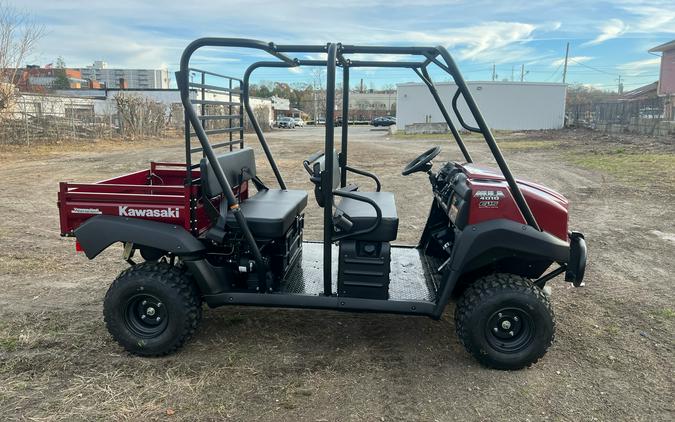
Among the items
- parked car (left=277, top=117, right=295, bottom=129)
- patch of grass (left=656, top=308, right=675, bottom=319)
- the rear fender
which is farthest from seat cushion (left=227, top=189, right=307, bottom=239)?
parked car (left=277, top=117, right=295, bottom=129)

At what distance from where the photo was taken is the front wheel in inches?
122

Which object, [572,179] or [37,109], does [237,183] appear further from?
[37,109]

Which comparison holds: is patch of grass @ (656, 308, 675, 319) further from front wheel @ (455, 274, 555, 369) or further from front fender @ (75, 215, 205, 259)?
front fender @ (75, 215, 205, 259)

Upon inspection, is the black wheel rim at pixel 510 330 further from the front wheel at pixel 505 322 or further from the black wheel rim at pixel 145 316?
the black wheel rim at pixel 145 316

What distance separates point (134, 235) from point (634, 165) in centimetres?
1326

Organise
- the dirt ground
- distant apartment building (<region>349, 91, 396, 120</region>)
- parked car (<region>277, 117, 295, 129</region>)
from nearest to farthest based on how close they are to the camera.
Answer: the dirt ground < parked car (<region>277, 117, 295, 129</region>) < distant apartment building (<region>349, 91, 396, 120</region>)

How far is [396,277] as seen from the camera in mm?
3693

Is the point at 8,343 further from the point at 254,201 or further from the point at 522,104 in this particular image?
the point at 522,104

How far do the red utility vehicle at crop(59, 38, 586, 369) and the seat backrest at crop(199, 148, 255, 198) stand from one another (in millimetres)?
16

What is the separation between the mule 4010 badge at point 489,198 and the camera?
3092mm

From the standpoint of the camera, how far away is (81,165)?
14.4 metres

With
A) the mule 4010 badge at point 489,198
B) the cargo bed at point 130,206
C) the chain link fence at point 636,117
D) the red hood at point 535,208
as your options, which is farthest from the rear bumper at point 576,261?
the chain link fence at point 636,117

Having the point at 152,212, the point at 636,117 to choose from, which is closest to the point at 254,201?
the point at 152,212

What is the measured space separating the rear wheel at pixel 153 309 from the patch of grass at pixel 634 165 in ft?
33.0
